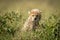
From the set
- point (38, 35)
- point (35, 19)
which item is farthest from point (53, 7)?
point (38, 35)

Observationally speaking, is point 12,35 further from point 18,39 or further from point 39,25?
point 39,25

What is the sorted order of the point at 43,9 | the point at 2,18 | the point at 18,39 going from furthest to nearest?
the point at 43,9 < the point at 2,18 < the point at 18,39

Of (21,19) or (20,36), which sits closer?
(20,36)

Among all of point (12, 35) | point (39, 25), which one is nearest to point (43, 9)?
point (39, 25)

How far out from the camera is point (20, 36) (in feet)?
14.0

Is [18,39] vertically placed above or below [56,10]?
below

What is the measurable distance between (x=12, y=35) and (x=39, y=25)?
0.44m

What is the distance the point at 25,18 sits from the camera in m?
4.64

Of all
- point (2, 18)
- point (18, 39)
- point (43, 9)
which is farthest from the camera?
point (43, 9)

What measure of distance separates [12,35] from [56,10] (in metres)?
0.92

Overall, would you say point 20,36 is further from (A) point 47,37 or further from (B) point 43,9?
(B) point 43,9

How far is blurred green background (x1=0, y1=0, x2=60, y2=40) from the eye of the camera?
4316mm

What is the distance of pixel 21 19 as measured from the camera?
465cm

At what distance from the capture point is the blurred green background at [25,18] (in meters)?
4.32
